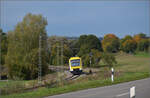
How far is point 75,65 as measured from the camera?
3838 cm

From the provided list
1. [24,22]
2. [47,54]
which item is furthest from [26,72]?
[24,22]

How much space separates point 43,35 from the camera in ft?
176

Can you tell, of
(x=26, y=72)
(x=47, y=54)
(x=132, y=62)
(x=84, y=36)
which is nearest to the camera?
(x=84, y=36)

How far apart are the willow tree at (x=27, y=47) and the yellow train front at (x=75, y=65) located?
1211 centimetres

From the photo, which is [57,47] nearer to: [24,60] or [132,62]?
[24,60]

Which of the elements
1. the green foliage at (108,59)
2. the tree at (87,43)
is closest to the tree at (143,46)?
the green foliage at (108,59)

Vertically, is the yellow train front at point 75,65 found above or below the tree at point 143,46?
below

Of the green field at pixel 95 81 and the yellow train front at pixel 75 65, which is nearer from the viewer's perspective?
the green field at pixel 95 81

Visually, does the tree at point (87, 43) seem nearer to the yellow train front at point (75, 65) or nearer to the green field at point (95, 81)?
the yellow train front at point (75, 65)

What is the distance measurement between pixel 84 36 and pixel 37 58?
39.3ft

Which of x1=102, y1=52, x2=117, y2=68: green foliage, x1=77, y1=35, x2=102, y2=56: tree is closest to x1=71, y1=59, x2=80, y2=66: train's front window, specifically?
x1=77, y1=35, x2=102, y2=56: tree

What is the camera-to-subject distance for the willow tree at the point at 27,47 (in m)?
51.0

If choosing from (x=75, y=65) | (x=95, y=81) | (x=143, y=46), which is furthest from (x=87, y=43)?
(x=143, y=46)

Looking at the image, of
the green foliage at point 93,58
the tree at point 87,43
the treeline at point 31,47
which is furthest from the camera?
the treeline at point 31,47
